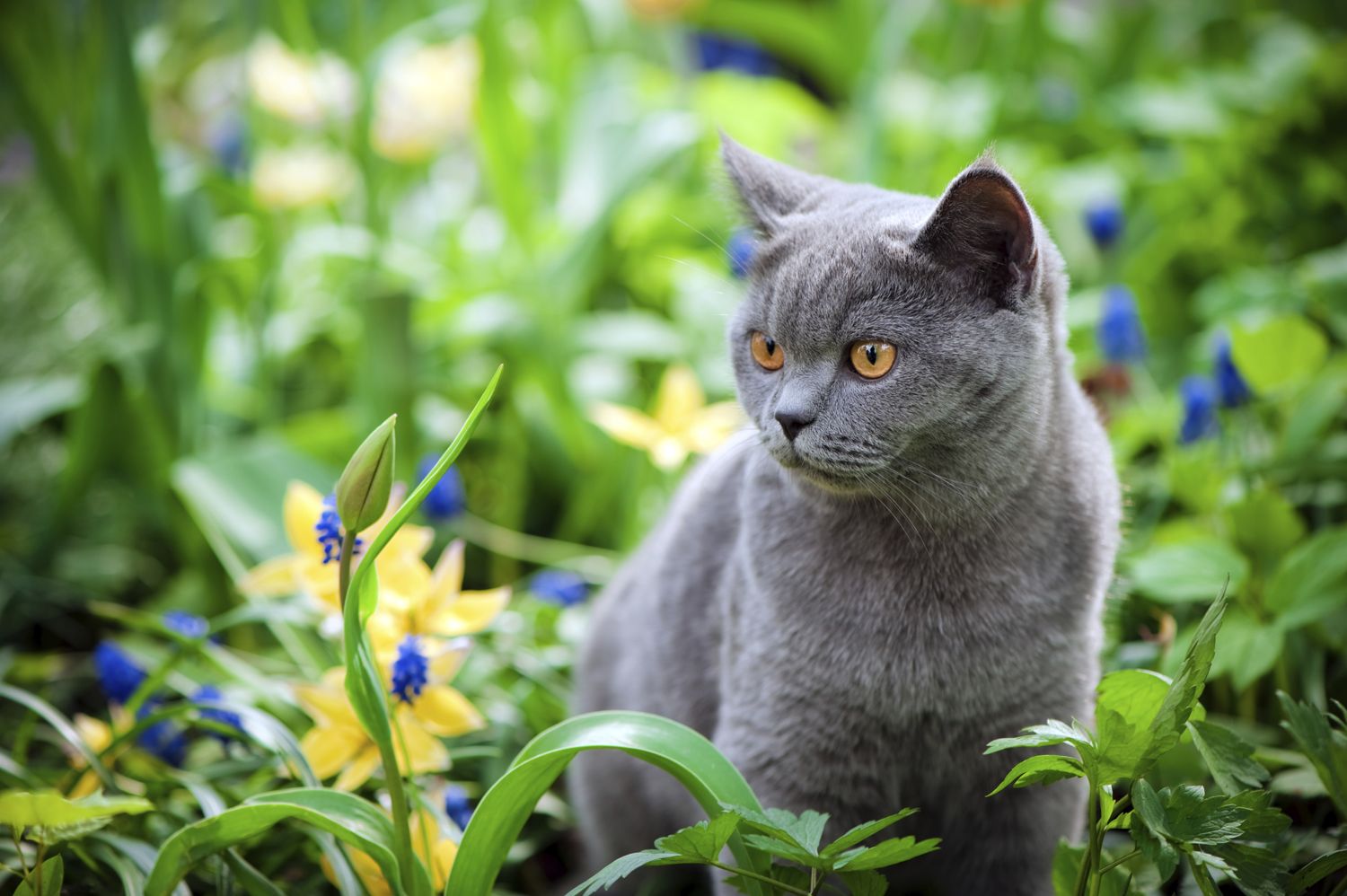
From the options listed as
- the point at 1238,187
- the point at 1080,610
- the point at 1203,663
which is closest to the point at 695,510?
the point at 1080,610

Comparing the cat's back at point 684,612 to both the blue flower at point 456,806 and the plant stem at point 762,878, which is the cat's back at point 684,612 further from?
the plant stem at point 762,878

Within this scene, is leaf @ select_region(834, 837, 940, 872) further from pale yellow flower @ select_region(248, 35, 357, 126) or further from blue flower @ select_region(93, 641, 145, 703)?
pale yellow flower @ select_region(248, 35, 357, 126)

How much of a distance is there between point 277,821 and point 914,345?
781 mm

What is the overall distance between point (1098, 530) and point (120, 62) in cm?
187

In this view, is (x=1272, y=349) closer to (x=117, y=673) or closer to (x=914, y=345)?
(x=914, y=345)

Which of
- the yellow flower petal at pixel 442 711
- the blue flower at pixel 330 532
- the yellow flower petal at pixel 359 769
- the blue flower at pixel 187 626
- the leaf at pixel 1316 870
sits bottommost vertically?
the leaf at pixel 1316 870

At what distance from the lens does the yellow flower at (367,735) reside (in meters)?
1.21

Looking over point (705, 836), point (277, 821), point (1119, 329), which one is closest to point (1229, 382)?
point (1119, 329)

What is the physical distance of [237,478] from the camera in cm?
193

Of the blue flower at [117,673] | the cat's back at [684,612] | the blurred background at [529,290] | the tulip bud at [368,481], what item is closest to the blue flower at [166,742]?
the blue flower at [117,673]

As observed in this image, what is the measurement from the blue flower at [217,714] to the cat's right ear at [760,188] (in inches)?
35.1

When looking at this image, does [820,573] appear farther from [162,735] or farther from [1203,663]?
[162,735]

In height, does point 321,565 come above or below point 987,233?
below

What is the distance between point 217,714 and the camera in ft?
4.70
